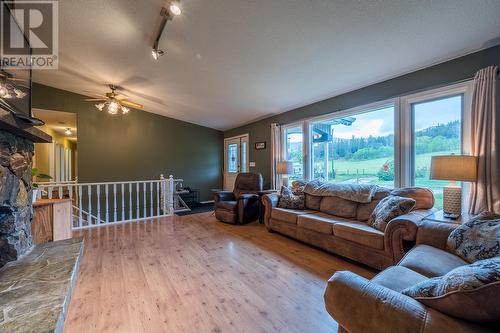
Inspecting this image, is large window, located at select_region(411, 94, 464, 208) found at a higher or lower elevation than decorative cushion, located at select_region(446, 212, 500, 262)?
higher

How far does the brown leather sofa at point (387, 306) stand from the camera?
837 mm

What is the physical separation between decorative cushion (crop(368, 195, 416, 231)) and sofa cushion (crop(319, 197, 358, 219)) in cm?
51

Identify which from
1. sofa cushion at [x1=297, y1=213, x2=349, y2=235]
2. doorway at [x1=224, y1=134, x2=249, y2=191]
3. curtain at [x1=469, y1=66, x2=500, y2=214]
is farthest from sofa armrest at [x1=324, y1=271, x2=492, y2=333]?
doorway at [x1=224, y1=134, x2=249, y2=191]

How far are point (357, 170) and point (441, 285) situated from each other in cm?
287

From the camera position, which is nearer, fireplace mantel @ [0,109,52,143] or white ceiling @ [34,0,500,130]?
fireplace mantel @ [0,109,52,143]

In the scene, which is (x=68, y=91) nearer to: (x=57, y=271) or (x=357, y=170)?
(x=57, y=271)

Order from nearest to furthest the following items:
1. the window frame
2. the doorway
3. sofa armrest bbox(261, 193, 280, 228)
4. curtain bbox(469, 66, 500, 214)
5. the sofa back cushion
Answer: curtain bbox(469, 66, 500, 214), the window frame, the sofa back cushion, sofa armrest bbox(261, 193, 280, 228), the doorway

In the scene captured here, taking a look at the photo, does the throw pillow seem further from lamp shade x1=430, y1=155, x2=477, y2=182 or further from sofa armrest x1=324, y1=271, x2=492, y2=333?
sofa armrest x1=324, y1=271, x2=492, y2=333

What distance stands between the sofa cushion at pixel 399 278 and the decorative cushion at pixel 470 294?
1.06 ft

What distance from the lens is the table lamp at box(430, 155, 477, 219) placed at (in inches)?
80.0

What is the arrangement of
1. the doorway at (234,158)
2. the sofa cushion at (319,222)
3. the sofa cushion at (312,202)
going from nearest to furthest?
the sofa cushion at (319,222), the sofa cushion at (312,202), the doorway at (234,158)

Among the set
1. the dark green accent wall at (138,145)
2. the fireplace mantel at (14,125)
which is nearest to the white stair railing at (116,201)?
the dark green accent wall at (138,145)

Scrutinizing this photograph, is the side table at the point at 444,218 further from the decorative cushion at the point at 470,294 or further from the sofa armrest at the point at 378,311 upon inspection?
the sofa armrest at the point at 378,311

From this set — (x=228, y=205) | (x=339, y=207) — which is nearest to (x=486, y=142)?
(x=339, y=207)
